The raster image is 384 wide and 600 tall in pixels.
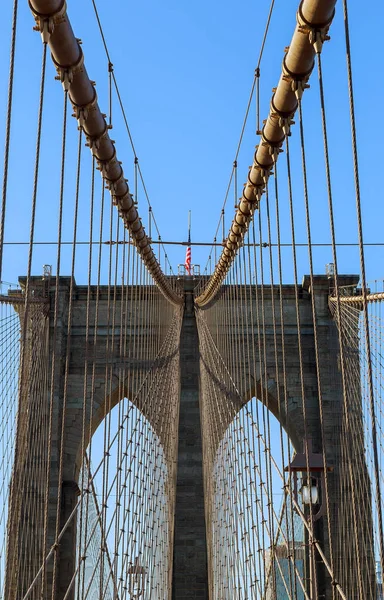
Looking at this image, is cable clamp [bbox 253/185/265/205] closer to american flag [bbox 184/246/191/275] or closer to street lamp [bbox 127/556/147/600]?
street lamp [bbox 127/556/147/600]

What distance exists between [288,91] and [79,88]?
1169 millimetres

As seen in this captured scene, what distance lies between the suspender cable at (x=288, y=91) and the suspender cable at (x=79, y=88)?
106 centimetres

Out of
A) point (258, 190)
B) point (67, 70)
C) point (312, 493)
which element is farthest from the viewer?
point (258, 190)

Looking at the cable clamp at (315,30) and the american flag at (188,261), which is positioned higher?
the american flag at (188,261)

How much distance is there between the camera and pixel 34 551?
17.7 meters

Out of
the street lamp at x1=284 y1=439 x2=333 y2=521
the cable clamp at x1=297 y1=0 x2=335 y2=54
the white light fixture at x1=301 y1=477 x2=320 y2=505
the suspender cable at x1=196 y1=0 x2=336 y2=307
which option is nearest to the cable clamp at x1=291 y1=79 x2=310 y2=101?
the suspender cable at x1=196 y1=0 x2=336 y2=307

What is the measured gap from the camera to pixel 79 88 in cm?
566

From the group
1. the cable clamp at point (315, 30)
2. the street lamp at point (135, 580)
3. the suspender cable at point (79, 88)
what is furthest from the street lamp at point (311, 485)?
the cable clamp at point (315, 30)

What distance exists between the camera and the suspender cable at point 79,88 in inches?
179

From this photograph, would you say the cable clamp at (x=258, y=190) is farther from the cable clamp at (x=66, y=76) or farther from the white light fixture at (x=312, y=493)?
the cable clamp at (x=66, y=76)

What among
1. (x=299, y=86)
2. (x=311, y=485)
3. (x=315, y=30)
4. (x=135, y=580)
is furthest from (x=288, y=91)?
(x=135, y=580)

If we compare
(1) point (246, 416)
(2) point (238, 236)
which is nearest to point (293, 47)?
(2) point (238, 236)

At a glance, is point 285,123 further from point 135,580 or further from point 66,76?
→ point 135,580

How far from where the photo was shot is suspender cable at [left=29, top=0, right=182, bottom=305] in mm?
4559
